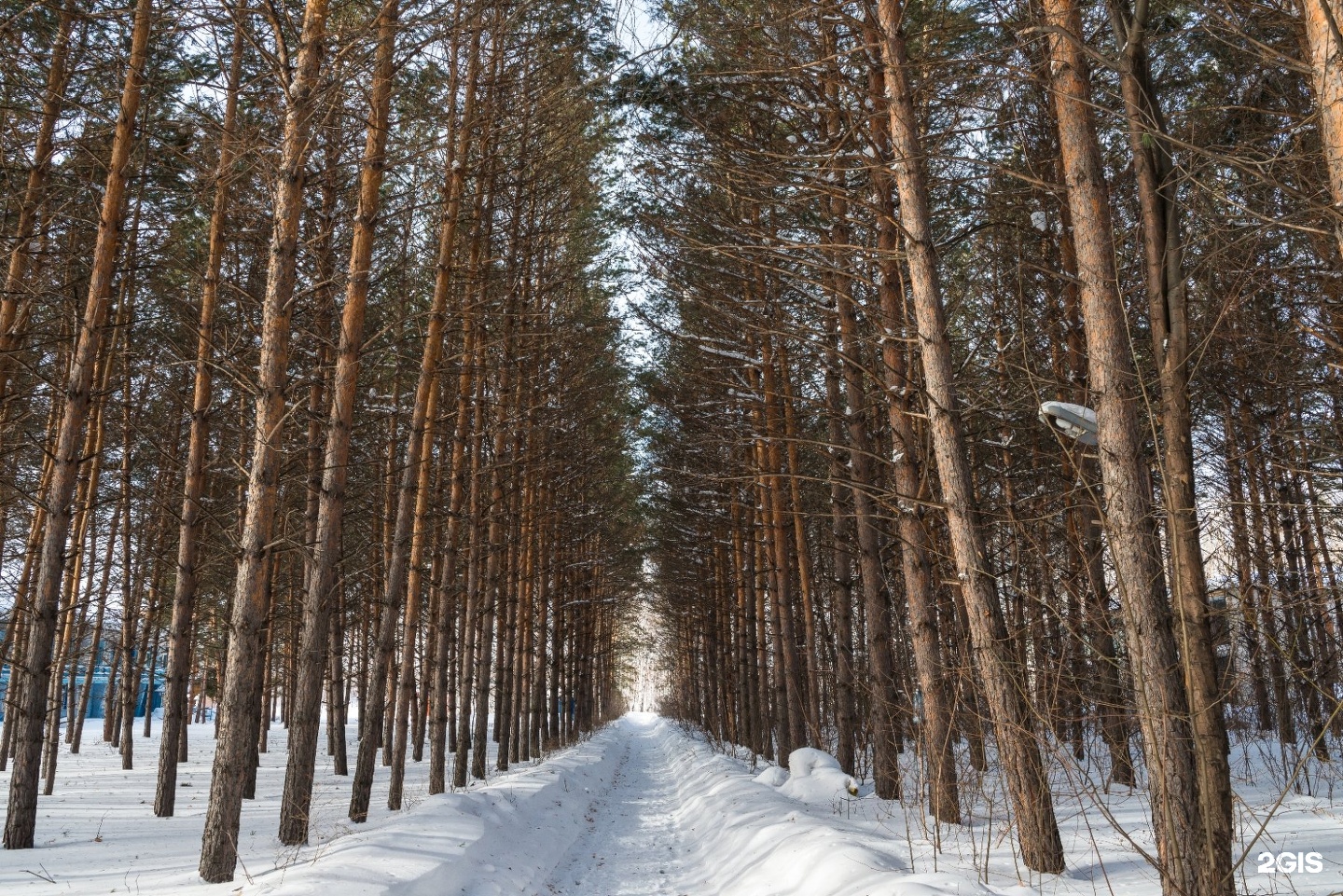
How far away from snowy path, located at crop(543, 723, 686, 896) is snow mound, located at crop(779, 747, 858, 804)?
150cm

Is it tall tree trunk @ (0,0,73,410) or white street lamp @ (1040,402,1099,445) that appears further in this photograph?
tall tree trunk @ (0,0,73,410)

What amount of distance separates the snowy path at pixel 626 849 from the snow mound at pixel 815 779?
1503 mm

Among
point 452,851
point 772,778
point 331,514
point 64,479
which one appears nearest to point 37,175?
point 64,479

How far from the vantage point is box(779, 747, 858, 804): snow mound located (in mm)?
9445

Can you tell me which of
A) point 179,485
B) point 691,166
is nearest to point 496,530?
point 179,485

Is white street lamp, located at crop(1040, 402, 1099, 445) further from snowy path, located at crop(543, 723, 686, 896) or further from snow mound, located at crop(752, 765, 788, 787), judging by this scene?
snow mound, located at crop(752, 765, 788, 787)

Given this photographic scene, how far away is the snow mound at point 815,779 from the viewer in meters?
9.45

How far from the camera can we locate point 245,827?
8.93 metres

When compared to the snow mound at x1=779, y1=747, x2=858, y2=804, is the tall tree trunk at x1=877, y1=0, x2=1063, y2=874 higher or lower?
higher

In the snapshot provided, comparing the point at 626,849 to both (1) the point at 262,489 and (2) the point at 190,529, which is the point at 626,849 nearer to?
(1) the point at 262,489

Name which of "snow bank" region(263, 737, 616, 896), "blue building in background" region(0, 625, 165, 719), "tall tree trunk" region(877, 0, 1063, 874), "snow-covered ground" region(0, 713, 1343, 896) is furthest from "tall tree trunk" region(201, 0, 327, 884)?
"tall tree trunk" region(877, 0, 1063, 874)

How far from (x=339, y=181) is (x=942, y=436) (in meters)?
7.90

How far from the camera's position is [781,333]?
5.54 metres

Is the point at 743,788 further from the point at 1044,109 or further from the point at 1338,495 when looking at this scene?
the point at 1338,495
